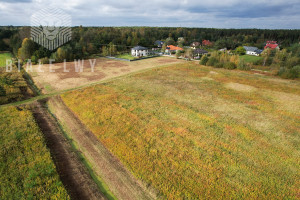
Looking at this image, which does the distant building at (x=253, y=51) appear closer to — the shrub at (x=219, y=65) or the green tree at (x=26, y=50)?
the shrub at (x=219, y=65)

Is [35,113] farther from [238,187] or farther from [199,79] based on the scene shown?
[199,79]

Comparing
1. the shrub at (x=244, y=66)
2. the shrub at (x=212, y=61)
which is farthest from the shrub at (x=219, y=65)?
the shrub at (x=244, y=66)

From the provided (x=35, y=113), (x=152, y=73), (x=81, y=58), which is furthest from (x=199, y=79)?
(x=81, y=58)

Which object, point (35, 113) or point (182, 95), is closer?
point (35, 113)

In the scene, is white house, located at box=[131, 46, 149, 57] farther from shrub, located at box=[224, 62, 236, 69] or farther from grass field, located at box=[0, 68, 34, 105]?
grass field, located at box=[0, 68, 34, 105]

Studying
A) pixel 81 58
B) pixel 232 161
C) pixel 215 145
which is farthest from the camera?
pixel 81 58
